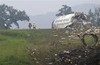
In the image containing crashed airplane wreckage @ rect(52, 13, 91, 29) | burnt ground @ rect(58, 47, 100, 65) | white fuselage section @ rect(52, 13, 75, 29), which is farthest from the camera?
white fuselage section @ rect(52, 13, 75, 29)

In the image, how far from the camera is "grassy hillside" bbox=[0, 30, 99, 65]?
2770 centimetres

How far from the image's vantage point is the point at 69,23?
170ft

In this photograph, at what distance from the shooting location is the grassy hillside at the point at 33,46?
2770 cm

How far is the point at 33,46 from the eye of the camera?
3322cm

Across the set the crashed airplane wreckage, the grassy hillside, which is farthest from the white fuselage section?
the grassy hillside

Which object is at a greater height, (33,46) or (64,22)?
(64,22)

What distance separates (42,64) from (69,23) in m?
25.3

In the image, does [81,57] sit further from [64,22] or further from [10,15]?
[10,15]

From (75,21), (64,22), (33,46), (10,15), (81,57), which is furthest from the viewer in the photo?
(10,15)

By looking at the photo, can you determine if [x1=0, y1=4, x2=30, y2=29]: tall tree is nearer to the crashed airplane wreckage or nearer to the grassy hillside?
the crashed airplane wreckage

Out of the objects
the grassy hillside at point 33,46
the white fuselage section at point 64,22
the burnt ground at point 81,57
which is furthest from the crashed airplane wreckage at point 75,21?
the burnt ground at point 81,57

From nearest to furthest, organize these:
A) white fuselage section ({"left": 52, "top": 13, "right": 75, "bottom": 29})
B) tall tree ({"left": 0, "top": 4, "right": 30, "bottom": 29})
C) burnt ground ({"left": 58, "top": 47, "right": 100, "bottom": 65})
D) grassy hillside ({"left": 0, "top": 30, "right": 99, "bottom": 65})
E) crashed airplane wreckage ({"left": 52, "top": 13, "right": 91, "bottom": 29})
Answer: burnt ground ({"left": 58, "top": 47, "right": 100, "bottom": 65}) < grassy hillside ({"left": 0, "top": 30, "right": 99, "bottom": 65}) < crashed airplane wreckage ({"left": 52, "top": 13, "right": 91, "bottom": 29}) < white fuselage section ({"left": 52, "top": 13, "right": 75, "bottom": 29}) < tall tree ({"left": 0, "top": 4, "right": 30, "bottom": 29})

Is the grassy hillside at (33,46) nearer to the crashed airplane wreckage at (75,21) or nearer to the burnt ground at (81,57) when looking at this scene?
the burnt ground at (81,57)

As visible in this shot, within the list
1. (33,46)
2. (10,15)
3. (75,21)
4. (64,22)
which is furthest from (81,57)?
(10,15)
